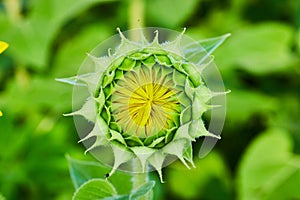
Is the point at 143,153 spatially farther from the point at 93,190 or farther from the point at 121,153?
the point at 93,190

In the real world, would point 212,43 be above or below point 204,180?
above

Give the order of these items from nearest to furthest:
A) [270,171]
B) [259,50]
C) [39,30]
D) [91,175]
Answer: [91,175] < [270,171] < [39,30] < [259,50]

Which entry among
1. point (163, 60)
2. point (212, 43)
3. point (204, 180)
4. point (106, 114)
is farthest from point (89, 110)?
point (204, 180)

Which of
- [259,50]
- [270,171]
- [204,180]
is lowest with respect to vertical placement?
[204,180]

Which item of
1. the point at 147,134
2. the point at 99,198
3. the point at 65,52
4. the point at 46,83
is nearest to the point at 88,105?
the point at 147,134

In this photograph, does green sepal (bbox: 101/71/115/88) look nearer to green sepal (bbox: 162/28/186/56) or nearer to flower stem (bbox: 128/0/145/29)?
green sepal (bbox: 162/28/186/56)

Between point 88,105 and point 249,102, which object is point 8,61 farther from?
point 88,105

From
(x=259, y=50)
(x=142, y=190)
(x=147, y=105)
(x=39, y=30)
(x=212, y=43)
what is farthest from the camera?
(x=259, y=50)

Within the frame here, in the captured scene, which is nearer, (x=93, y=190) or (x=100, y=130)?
(x=100, y=130)
